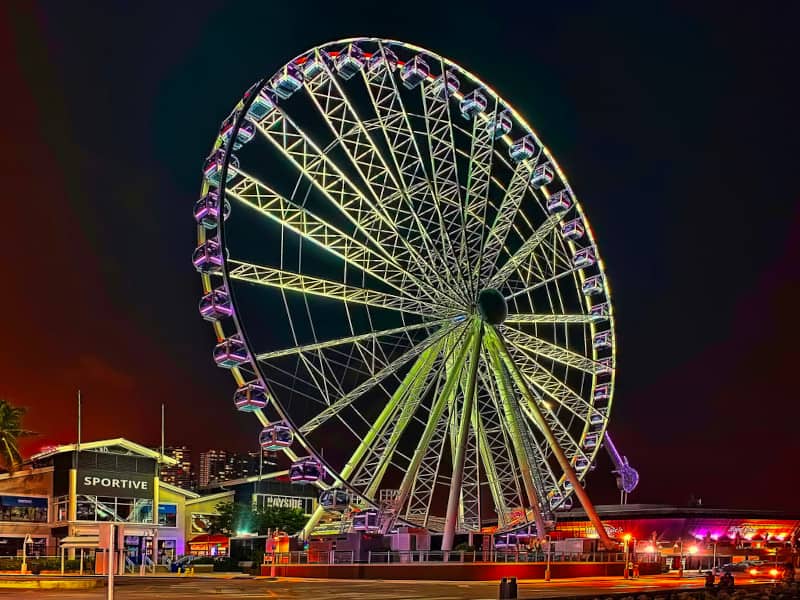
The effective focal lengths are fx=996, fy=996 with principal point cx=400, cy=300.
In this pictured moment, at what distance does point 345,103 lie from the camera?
141ft

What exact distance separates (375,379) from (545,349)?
35.0 feet

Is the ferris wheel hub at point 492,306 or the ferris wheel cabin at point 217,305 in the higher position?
the ferris wheel hub at point 492,306

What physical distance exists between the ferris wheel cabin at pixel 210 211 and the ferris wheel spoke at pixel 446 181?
30.4 feet

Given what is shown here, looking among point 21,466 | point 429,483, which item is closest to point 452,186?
point 429,483

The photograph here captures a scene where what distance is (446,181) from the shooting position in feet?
145

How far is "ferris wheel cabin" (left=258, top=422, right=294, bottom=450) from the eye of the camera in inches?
1550

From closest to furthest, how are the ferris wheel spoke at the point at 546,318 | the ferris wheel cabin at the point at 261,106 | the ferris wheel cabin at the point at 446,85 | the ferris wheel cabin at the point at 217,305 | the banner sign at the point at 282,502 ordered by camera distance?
the ferris wheel cabin at the point at 217,305, the ferris wheel cabin at the point at 261,106, the ferris wheel cabin at the point at 446,85, the ferris wheel spoke at the point at 546,318, the banner sign at the point at 282,502

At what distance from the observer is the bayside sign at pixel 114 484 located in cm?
7562

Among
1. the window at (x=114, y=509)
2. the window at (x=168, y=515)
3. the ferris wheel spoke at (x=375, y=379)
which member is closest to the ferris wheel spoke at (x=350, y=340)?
the ferris wheel spoke at (x=375, y=379)

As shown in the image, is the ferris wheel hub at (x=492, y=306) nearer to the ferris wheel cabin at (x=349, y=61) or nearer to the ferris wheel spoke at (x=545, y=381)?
the ferris wheel spoke at (x=545, y=381)

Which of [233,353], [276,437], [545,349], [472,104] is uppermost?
[472,104]

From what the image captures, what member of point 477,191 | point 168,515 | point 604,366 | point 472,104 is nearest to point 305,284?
point 477,191

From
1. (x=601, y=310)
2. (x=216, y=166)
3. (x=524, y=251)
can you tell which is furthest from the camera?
(x=601, y=310)

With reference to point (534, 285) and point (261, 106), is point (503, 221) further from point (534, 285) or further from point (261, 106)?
point (261, 106)
